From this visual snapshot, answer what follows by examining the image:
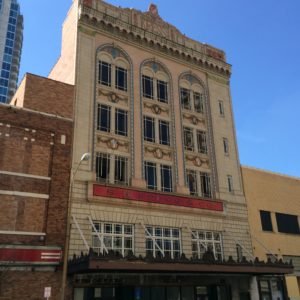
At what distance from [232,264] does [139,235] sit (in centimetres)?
663

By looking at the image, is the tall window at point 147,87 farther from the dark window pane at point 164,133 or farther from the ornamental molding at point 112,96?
the ornamental molding at point 112,96

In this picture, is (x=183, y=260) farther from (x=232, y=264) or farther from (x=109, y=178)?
(x=109, y=178)

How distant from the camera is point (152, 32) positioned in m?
35.2

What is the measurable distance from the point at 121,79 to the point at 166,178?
9.07 meters

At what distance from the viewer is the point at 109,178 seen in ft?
91.4

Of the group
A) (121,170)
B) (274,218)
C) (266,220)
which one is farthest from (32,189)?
(274,218)

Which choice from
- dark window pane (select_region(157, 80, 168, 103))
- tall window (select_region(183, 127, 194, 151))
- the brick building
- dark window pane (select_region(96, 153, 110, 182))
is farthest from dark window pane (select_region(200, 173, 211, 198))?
the brick building

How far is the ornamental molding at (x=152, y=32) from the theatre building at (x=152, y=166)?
107mm

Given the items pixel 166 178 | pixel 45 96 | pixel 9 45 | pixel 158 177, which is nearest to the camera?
pixel 45 96

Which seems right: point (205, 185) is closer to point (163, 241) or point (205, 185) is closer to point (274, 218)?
point (163, 241)

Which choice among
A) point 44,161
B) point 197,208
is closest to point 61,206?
point 44,161

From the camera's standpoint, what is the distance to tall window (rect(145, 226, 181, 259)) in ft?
90.0

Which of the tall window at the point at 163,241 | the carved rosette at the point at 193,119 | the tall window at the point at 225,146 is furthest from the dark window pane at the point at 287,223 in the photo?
the tall window at the point at 163,241

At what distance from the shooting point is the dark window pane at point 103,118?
29172 millimetres
